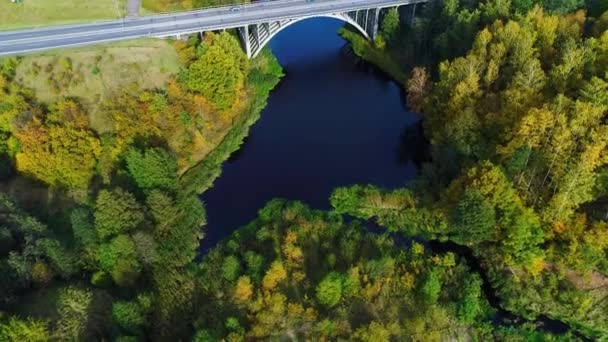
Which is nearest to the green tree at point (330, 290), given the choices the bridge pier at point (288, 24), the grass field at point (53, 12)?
the bridge pier at point (288, 24)

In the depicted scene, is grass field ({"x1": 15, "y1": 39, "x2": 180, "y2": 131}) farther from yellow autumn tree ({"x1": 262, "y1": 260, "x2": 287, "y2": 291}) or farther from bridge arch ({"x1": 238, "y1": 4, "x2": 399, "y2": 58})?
yellow autumn tree ({"x1": 262, "y1": 260, "x2": 287, "y2": 291})

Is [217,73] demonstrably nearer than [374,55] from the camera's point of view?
Yes

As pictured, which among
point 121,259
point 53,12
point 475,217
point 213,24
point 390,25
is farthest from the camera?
point 390,25

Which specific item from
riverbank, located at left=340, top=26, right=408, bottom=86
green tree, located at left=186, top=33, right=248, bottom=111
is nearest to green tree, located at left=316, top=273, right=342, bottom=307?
green tree, located at left=186, top=33, right=248, bottom=111

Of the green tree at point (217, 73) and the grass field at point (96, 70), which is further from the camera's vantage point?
the green tree at point (217, 73)

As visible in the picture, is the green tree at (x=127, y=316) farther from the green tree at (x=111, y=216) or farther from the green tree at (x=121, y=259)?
the green tree at (x=111, y=216)

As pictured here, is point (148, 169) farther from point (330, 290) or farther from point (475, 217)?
point (475, 217)

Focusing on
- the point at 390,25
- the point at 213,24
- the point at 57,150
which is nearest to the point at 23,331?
the point at 57,150
